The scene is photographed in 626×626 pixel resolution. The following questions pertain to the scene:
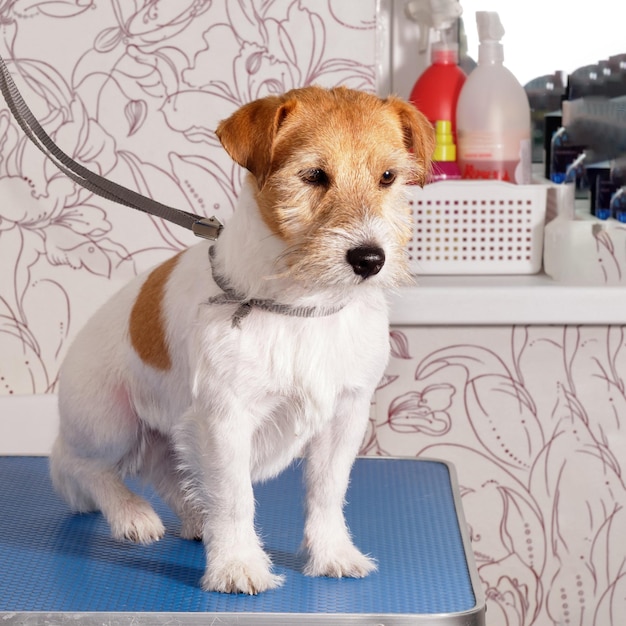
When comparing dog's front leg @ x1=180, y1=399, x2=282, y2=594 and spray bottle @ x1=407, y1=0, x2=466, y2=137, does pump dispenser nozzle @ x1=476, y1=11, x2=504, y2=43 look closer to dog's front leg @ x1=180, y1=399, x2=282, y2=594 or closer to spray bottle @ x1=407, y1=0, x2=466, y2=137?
spray bottle @ x1=407, y1=0, x2=466, y2=137

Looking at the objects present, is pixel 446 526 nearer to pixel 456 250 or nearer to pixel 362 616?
pixel 362 616

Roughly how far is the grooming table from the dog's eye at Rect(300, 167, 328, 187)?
1.41ft

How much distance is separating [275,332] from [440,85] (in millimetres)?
968

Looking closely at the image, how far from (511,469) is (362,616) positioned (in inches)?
34.9

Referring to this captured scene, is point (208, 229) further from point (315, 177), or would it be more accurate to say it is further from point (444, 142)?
point (444, 142)

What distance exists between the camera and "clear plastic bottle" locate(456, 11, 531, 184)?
1.80 m

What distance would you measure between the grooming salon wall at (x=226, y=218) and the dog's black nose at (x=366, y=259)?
0.82 m

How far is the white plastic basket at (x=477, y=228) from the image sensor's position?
1.76 m

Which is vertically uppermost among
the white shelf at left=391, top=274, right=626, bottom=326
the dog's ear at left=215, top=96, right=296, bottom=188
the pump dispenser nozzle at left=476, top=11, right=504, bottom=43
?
the pump dispenser nozzle at left=476, top=11, right=504, bottom=43

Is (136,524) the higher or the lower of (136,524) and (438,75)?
the lower

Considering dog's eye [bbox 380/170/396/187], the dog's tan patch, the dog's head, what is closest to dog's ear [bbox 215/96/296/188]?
the dog's head

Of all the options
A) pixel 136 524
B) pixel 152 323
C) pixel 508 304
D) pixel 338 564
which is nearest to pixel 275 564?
pixel 338 564

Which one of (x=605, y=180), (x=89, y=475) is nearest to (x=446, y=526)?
(x=89, y=475)

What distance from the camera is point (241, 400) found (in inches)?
40.6
